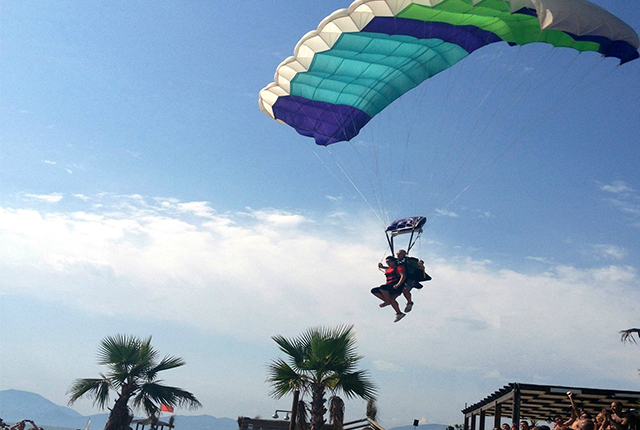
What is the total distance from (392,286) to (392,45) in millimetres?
5443

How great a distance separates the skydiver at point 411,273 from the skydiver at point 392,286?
0.13 metres

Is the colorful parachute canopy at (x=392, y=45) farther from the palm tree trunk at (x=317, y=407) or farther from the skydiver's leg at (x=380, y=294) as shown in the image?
the palm tree trunk at (x=317, y=407)

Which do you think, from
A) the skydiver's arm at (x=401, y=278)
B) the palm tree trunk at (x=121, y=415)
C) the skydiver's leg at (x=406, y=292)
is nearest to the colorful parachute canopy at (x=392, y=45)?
the skydiver's arm at (x=401, y=278)

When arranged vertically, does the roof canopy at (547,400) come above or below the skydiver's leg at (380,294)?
below

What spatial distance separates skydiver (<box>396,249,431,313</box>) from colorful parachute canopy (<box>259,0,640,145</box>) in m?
4.61

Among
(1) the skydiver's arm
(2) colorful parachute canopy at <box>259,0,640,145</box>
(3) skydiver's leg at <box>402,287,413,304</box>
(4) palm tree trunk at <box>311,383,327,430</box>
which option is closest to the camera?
(2) colorful parachute canopy at <box>259,0,640,145</box>

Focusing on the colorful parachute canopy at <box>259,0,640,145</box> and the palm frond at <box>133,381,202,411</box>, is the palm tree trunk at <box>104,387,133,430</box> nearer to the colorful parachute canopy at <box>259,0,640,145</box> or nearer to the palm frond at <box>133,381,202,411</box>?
the palm frond at <box>133,381,202,411</box>

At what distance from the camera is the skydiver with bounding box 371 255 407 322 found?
13.0m

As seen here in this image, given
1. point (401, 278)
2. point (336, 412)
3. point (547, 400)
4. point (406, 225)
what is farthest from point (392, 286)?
point (547, 400)

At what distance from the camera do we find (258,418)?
17.8 metres

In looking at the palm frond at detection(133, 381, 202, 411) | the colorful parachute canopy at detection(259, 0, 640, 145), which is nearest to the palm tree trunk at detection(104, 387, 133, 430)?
the palm frond at detection(133, 381, 202, 411)

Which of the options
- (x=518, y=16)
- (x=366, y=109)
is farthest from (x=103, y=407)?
(x=518, y=16)

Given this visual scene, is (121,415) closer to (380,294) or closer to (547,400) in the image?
(380,294)

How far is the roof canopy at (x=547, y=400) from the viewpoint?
1198cm
